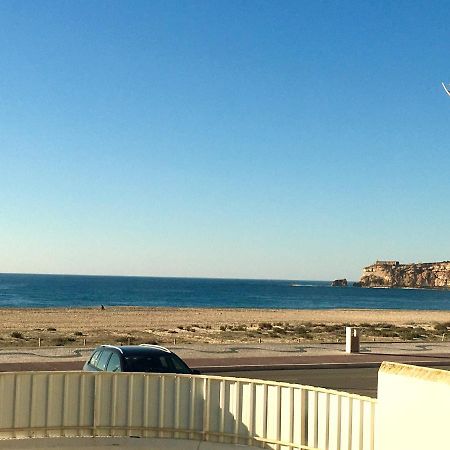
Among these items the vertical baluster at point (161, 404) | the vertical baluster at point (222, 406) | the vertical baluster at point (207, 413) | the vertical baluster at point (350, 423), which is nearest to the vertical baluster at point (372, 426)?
the vertical baluster at point (350, 423)

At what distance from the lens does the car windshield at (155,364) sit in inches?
502

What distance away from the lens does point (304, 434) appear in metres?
8.38

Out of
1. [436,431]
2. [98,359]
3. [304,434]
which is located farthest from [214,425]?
[98,359]

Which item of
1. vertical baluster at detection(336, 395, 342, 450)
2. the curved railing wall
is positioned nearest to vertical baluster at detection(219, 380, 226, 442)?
the curved railing wall

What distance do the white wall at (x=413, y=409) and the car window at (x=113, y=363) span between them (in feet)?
20.9

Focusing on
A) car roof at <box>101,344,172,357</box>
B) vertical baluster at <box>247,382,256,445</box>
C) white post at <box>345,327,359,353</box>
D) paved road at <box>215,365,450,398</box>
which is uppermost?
car roof at <box>101,344,172,357</box>

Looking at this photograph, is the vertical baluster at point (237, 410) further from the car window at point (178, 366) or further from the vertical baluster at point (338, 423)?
the car window at point (178, 366)

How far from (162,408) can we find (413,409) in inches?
136

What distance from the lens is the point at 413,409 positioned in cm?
703

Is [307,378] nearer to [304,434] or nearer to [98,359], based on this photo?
[98,359]

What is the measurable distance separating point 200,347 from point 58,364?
7.95 m

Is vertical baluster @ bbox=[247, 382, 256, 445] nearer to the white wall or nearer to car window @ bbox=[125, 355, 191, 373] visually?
the white wall

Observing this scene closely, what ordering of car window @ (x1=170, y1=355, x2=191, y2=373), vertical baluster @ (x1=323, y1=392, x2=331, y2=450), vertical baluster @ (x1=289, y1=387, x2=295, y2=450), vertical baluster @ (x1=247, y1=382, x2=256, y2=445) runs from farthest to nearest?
car window @ (x1=170, y1=355, x2=191, y2=373) → vertical baluster @ (x1=247, y1=382, x2=256, y2=445) → vertical baluster @ (x1=289, y1=387, x2=295, y2=450) → vertical baluster @ (x1=323, y1=392, x2=331, y2=450)

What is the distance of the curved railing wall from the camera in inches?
336
